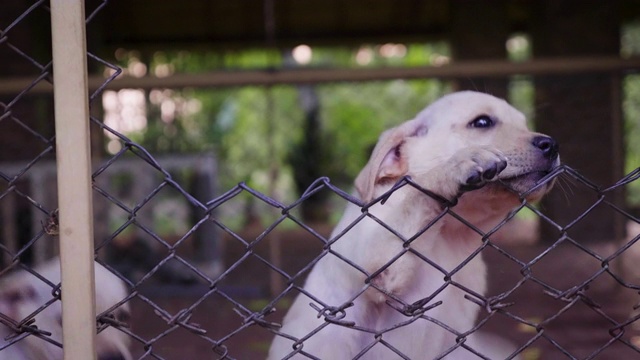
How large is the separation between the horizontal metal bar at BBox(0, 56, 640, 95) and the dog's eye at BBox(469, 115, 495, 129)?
298cm

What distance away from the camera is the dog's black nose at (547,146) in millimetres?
2318

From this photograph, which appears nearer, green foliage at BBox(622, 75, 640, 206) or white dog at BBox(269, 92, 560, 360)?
white dog at BBox(269, 92, 560, 360)

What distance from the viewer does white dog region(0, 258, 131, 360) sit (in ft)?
8.43

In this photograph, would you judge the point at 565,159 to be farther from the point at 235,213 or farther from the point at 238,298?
the point at 235,213

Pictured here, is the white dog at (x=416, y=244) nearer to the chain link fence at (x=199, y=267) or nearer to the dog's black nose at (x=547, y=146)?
the dog's black nose at (x=547, y=146)

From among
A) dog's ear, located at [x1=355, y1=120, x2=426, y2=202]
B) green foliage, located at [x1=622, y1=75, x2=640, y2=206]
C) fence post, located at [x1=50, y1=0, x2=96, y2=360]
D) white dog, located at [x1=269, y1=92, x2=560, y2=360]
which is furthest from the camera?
green foliage, located at [x1=622, y1=75, x2=640, y2=206]

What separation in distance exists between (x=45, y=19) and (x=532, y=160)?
6.81m

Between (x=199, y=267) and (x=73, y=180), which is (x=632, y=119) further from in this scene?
(x=73, y=180)

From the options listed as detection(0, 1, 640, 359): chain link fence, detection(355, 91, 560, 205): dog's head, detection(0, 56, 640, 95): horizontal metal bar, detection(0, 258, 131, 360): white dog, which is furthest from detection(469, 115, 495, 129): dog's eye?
detection(0, 56, 640, 95): horizontal metal bar

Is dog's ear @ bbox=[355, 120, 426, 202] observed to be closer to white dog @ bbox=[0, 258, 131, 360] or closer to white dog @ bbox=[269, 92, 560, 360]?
white dog @ bbox=[269, 92, 560, 360]

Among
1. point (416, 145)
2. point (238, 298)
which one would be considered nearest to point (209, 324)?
point (238, 298)

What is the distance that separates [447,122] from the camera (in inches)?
107

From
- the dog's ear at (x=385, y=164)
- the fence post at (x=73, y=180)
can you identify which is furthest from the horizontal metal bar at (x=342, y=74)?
the fence post at (x=73, y=180)

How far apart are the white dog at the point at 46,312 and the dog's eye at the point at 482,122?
1.46 metres
